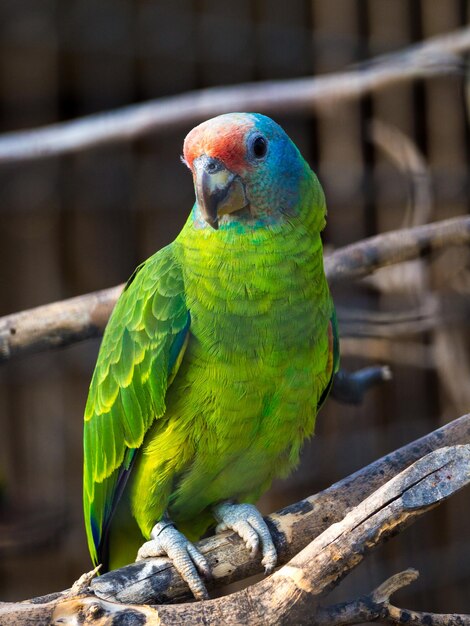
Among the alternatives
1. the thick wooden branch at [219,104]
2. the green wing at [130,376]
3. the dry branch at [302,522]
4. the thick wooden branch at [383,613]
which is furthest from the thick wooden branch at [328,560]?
the thick wooden branch at [219,104]

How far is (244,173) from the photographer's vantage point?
108 centimetres

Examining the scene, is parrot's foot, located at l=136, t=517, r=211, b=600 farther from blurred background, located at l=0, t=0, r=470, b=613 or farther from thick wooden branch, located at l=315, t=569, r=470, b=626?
blurred background, located at l=0, t=0, r=470, b=613

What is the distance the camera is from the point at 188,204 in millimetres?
2332

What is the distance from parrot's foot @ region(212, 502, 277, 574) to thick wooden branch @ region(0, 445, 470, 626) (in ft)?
0.61

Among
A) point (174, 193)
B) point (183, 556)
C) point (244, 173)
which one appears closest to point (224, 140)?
point (244, 173)

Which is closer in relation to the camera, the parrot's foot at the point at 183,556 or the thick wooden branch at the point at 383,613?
the thick wooden branch at the point at 383,613

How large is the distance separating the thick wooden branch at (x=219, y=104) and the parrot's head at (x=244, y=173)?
2.05 ft

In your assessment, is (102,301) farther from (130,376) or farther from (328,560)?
(328,560)

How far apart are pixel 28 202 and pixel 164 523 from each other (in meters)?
1.34

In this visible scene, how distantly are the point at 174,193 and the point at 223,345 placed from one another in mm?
1294

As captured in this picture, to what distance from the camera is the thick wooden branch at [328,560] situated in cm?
83

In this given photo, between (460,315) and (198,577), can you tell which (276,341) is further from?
(460,315)

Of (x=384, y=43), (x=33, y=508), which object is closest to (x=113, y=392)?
(x=33, y=508)

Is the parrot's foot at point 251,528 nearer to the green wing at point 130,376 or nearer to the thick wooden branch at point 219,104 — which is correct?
the green wing at point 130,376
